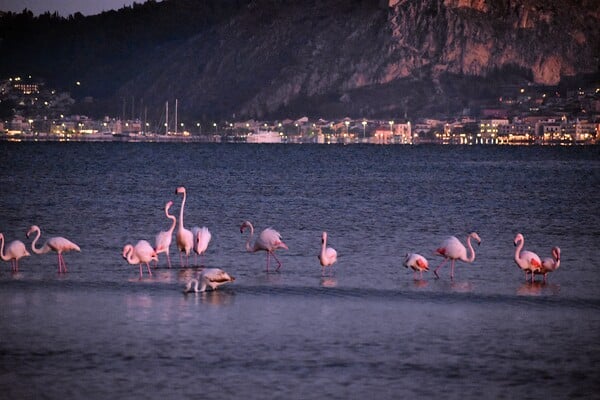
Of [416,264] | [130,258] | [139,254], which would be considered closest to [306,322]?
[139,254]

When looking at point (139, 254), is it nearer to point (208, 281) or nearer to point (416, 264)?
point (208, 281)

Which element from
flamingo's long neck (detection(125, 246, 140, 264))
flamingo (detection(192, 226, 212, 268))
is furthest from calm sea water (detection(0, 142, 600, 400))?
flamingo (detection(192, 226, 212, 268))

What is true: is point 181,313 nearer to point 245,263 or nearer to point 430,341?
point 430,341

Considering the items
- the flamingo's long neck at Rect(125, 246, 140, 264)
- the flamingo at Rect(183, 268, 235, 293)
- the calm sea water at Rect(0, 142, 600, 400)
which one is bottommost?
the calm sea water at Rect(0, 142, 600, 400)

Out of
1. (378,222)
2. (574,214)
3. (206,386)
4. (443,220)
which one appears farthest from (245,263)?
(574,214)

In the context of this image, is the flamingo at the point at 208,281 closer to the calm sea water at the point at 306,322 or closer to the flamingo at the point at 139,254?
the calm sea water at the point at 306,322

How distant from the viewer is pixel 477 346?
17219 millimetres

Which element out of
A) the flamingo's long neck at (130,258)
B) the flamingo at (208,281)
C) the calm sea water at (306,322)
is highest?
the flamingo's long neck at (130,258)

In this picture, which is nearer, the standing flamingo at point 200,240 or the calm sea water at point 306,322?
the calm sea water at point 306,322

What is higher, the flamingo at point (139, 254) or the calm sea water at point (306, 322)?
the flamingo at point (139, 254)

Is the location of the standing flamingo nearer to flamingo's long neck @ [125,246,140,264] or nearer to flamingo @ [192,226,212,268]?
flamingo @ [192,226,212,268]

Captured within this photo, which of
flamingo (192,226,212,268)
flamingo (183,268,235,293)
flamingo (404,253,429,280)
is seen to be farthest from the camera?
flamingo (192,226,212,268)

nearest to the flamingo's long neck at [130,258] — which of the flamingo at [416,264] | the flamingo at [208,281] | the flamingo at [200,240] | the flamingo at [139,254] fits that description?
the flamingo at [139,254]

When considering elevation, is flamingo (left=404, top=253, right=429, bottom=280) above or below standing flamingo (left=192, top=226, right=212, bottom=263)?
below
